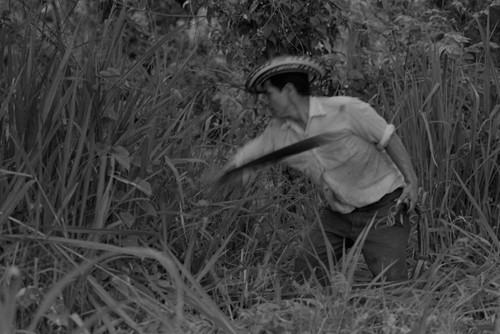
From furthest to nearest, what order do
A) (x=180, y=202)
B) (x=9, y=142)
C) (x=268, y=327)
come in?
(x=180, y=202) → (x=9, y=142) → (x=268, y=327)

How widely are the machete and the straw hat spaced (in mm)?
302

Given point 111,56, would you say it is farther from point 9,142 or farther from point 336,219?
point 336,219

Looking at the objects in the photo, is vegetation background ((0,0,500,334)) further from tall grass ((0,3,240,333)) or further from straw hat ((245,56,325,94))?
straw hat ((245,56,325,94))

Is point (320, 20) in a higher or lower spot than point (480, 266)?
higher

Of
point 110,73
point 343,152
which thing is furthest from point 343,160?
point 110,73

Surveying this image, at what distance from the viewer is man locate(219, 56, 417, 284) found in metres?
4.44

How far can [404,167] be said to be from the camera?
450 cm

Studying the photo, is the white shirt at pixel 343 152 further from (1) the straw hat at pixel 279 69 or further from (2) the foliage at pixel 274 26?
(2) the foliage at pixel 274 26

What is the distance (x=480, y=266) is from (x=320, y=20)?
75.7 inches

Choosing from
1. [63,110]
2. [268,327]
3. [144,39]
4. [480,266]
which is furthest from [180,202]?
[144,39]

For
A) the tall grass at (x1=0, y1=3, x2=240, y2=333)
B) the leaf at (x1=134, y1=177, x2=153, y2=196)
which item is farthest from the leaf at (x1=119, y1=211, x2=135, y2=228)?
the leaf at (x1=134, y1=177, x2=153, y2=196)

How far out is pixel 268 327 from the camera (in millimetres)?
3719

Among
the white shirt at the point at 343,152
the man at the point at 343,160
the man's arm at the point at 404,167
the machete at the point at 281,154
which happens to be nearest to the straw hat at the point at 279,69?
the man at the point at 343,160

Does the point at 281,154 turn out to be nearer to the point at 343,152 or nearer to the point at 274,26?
the point at 343,152
